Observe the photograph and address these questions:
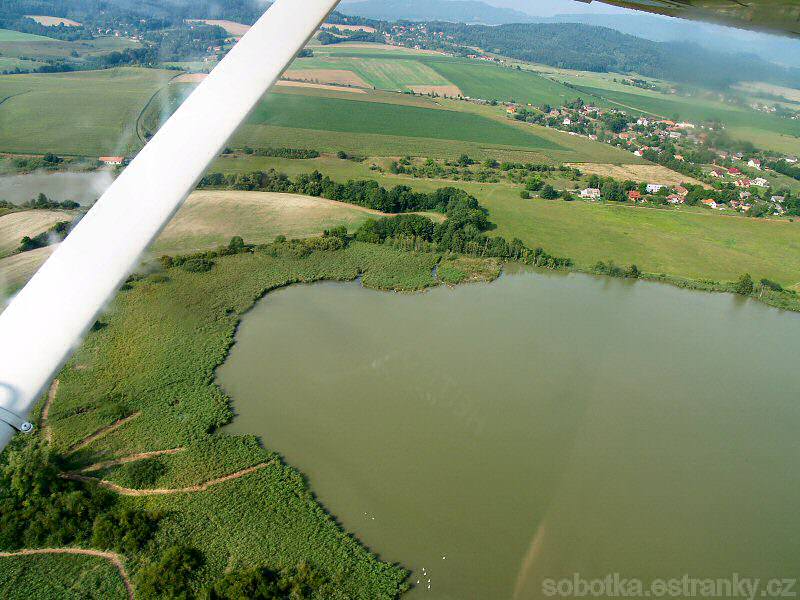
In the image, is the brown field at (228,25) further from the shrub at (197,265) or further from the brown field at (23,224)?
the shrub at (197,265)

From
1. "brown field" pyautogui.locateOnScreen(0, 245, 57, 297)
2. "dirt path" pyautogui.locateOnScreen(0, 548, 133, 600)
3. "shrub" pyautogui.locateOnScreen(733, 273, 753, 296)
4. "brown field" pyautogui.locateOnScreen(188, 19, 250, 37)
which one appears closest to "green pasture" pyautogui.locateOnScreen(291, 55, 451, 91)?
"shrub" pyautogui.locateOnScreen(733, 273, 753, 296)

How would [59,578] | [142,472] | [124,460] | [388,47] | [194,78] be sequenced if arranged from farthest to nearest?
[388,47]
[124,460]
[142,472]
[59,578]
[194,78]

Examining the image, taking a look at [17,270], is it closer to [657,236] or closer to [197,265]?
[197,265]

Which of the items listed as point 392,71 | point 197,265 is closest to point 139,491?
point 197,265

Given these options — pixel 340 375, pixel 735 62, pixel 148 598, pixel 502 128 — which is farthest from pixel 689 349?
pixel 502 128

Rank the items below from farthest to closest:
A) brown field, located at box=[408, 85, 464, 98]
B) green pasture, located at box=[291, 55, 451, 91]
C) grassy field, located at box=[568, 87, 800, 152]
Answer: brown field, located at box=[408, 85, 464, 98] < green pasture, located at box=[291, 55, 451, 91] < grassy field, located at box=[568, 87, 800, 152]

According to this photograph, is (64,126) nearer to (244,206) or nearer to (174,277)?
(174,277)

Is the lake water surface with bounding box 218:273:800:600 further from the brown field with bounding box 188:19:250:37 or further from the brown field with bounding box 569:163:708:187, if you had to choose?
the brown field with bounding box 569:163:708:187
